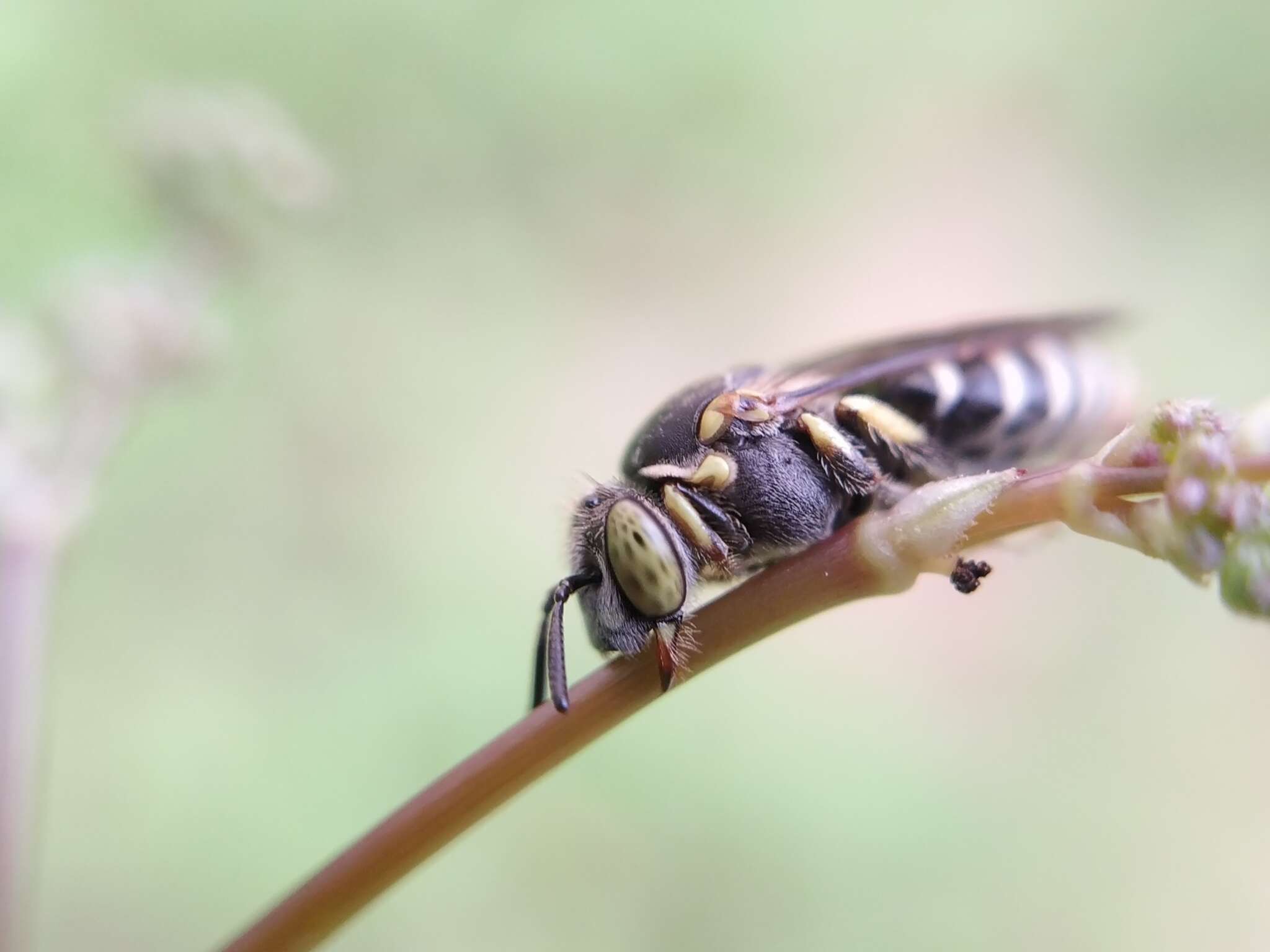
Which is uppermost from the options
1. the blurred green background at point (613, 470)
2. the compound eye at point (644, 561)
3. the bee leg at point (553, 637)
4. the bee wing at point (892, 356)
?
the bee wing at point (892, 356)

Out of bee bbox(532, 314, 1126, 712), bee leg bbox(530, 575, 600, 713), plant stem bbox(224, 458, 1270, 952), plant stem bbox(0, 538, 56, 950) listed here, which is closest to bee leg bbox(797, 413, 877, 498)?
bee bbox(532, 314, 1126, 712)

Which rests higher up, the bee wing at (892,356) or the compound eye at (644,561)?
the bee wing at (892,356)

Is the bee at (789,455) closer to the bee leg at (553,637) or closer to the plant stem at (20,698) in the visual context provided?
the bee leg at (553,637)

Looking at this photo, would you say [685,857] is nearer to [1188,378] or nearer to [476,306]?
[476,306]

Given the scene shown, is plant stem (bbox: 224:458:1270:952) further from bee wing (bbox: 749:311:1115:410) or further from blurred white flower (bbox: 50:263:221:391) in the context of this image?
blurred white flower (bbox: 50:263:221:391)

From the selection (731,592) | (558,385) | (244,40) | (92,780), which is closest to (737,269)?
(558,385)

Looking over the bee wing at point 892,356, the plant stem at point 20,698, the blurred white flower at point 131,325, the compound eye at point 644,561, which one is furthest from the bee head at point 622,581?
the blurred white flower at point 131,325

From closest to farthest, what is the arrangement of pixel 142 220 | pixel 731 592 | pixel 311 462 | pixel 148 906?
pixel 731 592, pixel 148 906, pixel 142 220, pixel 311 462

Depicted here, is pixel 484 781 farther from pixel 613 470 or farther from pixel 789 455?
pixel 613 470
